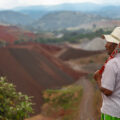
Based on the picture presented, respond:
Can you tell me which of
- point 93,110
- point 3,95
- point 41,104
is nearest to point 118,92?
point 3,95

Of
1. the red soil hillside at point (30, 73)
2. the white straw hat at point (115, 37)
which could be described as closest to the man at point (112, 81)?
the white straw hat at point (115, 37)

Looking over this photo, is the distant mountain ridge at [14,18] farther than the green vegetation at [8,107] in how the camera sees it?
Yes

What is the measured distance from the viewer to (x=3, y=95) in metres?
3.67

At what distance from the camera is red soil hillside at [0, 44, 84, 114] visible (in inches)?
605

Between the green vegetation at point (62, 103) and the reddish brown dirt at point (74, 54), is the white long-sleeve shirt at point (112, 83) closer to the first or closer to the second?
the green vegetation at point (62, 103)

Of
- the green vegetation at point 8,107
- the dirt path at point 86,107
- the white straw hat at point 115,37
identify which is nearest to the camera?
the white straw hat at point 115,37

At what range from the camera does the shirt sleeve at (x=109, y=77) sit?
7.02 feet

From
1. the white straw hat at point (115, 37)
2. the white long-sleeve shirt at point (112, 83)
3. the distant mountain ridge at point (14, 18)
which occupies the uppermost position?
the white straw hat at point (115, 37)

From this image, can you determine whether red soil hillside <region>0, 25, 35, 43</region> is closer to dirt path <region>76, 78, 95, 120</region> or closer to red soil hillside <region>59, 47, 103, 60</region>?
red soil hillside <region>59, 47, 103, 60</region>

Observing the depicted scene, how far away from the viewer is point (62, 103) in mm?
13750

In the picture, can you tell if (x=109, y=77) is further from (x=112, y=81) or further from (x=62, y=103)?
(x=62, y=103)

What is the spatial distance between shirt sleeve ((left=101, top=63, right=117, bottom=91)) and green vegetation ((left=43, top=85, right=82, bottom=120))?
371 inches

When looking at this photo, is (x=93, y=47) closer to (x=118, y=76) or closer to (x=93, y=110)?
(x=93, y=110)

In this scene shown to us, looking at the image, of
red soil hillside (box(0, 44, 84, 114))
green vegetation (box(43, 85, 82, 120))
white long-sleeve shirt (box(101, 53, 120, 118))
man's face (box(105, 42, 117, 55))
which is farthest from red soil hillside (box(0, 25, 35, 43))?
white long-sleeve shirt (box(101, 53, 120, 118))
